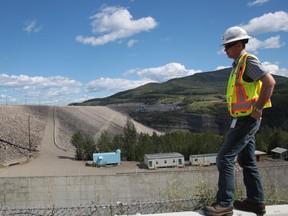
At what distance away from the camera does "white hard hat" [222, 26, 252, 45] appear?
3176 mm

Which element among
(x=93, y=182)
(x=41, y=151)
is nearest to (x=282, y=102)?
(x=41, y=151)

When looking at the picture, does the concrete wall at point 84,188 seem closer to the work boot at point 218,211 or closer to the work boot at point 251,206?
the work boot at point 251,206

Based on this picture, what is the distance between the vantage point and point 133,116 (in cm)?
10494

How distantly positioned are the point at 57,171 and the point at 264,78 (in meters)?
36.1

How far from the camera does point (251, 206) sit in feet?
10.0

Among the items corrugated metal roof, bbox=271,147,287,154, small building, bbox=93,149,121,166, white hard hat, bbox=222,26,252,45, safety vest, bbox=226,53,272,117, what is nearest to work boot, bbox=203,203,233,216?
safety vest, bbox=226,53,272,117

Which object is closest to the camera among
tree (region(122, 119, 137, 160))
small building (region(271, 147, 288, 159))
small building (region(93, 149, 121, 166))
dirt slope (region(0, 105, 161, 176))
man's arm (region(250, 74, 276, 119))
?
man's arm (region(250, 74, 276, 119))

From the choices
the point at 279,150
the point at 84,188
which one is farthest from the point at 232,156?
the point at 279,150

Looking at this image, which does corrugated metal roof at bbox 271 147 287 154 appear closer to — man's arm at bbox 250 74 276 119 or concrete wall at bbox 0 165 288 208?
concrete wall at bbox 0 165 288 208

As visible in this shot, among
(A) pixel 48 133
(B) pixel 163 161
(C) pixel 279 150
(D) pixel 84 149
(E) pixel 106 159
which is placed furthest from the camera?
(A) pixel 48 133

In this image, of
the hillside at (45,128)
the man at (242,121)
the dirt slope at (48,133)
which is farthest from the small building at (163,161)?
the man at (242,121)

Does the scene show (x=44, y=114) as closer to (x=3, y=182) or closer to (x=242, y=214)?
(x=3, y=182)

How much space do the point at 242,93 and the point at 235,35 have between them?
0.50m

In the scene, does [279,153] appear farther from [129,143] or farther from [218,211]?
[218,211]
